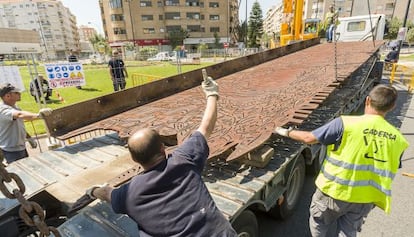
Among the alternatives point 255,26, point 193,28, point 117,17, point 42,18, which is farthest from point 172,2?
point 42,18

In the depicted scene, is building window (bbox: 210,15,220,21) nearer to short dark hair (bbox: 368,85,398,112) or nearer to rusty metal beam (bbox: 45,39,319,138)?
rusty metal beam (bbox: 45,39,319,138)

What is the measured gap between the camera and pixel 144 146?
1.57 metres

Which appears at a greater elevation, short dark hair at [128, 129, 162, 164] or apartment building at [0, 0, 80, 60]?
apartment building at [0, 0, 80, 60]

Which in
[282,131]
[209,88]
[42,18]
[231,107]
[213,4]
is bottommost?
[231,107]

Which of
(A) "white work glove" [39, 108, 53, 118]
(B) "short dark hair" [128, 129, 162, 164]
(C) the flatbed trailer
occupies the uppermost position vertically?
(B) "short dark hair" [128, 129, 162, 164]

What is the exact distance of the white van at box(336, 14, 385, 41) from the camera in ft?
39.5

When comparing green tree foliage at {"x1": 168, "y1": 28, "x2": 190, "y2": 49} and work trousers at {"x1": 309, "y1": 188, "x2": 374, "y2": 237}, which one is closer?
work trousers at {"x1": 309, "y1": 188, "x2": 374, "y2": 237}

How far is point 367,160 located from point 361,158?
0.06 metres

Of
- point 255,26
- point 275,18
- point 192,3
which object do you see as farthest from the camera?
point 275,18

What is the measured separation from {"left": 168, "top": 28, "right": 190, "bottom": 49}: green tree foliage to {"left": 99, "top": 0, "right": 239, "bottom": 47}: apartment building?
120 centimetres

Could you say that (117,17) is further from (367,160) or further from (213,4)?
(367,160)

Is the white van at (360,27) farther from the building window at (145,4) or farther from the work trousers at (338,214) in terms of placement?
the building window at (145,4)

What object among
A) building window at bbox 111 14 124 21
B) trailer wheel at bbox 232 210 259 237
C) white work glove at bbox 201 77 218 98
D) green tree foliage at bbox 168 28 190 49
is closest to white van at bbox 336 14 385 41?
white work glove at bbox 201 77 218 98

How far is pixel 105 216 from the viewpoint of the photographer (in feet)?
6.76
